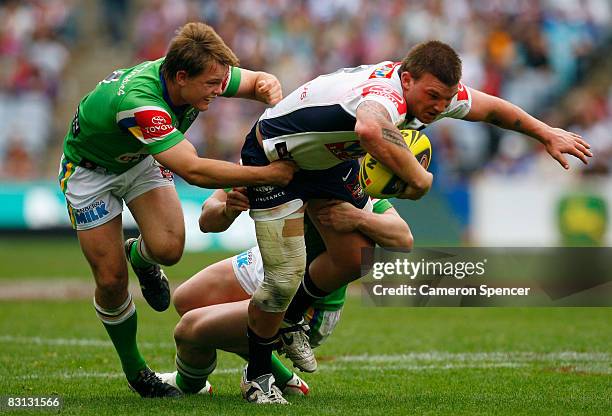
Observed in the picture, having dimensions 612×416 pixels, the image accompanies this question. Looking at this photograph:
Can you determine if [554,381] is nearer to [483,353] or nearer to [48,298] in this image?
[483,353]

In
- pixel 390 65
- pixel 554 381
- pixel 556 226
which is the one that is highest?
pixel 390 65

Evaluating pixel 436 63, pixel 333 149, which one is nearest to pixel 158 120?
pixel 333 149

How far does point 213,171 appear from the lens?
6188 mm

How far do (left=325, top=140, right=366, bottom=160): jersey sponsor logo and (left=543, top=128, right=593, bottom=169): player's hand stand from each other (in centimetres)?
120

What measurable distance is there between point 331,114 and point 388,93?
1.27ft

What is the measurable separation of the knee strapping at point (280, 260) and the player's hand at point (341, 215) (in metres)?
0.26

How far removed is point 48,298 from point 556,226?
8.30m

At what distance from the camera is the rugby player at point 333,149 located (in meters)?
5.84

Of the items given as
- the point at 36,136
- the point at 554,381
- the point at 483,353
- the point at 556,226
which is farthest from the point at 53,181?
the point at 554,381

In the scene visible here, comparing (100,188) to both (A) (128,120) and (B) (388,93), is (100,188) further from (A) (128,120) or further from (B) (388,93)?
(B) (388,93)

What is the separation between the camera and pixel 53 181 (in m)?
18.8

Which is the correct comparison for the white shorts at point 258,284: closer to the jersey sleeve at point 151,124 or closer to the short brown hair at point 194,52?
the jersey sleeve at point 151,124

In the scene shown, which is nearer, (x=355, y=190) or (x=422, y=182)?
(x=422, y=182)

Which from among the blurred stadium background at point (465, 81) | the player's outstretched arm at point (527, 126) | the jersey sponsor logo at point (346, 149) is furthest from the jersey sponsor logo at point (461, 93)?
the blurred stadium background at point (465, 81)
